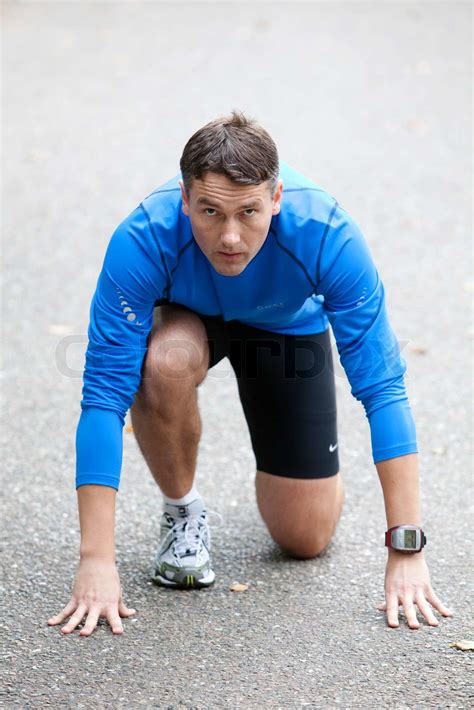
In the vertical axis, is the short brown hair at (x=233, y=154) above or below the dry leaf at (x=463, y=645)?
above

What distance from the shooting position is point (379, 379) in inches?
124

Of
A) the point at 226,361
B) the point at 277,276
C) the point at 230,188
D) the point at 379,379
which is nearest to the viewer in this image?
the point at 230,188

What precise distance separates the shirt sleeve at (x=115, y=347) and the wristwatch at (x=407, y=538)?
78cm

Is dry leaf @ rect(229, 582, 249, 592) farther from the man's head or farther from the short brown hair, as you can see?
the short brown hair

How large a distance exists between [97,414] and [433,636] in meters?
1.12

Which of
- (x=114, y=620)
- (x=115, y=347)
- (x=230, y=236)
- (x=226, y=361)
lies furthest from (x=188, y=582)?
(x=226, y=361)

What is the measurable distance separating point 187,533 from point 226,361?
2.31 metres

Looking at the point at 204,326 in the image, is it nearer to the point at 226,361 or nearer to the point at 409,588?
the point at 409,588

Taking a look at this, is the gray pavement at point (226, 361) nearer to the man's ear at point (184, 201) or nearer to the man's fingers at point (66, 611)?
the man's fingers at point (66, 611)

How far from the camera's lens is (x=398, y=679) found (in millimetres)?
2916

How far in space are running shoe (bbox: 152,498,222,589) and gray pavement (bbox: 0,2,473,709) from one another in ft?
0.22

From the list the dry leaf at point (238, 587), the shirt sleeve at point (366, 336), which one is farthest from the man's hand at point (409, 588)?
the dry leaf at point (238, 587)

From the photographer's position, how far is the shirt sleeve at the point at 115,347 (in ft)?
10.2

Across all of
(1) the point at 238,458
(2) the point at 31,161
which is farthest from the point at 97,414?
(2) the point at 31,161
